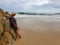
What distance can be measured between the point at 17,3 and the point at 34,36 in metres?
10.8

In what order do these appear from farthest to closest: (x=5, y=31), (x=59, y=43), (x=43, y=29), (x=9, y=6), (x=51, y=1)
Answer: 1. (x=51, y=1)
2. (x=9, y=6)
3. (x=43, y=29)
4. (x=59, y=43)
5. (x=5, y=31)

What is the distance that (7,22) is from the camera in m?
5.77

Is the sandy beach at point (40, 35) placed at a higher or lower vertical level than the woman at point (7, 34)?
lower

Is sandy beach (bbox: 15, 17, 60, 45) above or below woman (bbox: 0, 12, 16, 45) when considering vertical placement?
below

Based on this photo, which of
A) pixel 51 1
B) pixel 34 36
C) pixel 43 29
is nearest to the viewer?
pixel 34 36

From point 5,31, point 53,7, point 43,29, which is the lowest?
point 53,7

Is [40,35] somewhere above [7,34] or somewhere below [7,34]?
below

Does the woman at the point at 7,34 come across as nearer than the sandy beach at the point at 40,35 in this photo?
Yes

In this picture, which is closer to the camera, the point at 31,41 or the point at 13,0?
the point at 31,41

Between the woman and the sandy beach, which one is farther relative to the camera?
the sandy beach

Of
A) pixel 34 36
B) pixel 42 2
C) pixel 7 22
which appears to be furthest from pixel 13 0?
pixel 7 22

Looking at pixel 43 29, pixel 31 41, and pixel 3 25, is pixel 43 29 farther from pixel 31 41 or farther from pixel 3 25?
pixel 3 25

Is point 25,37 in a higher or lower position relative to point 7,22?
lower

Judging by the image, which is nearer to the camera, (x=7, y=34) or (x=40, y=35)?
(x=7, y=34)
